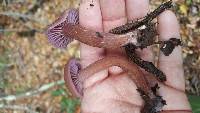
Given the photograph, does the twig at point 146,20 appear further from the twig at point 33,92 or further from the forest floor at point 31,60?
the twig at point 33,92

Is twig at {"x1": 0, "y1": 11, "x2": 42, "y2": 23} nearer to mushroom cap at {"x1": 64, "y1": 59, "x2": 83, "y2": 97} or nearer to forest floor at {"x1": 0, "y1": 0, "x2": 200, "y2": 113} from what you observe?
forest floor at {"x1": 0, "y1": 0, "x2": 200, "y2": 113}

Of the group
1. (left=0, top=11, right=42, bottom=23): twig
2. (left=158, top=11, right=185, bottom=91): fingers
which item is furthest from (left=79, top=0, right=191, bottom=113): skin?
(left=0, top=11, right=42, bottom=23): twig

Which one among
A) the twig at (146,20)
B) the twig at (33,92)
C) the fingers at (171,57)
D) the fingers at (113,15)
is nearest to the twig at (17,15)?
the twig at (33,92)

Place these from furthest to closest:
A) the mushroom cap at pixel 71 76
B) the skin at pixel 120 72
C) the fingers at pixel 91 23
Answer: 1. the mushroom cap at pixel 71 76
2. the fingers at pixel 91 23
3. the skin at pixel 120 72

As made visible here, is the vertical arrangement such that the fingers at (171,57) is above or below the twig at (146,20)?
below

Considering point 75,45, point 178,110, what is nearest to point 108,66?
point 178,110

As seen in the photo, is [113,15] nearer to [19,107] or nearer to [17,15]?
[17,15]

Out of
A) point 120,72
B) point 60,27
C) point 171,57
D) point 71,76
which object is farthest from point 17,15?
point 171,57
